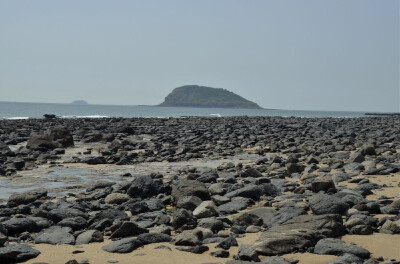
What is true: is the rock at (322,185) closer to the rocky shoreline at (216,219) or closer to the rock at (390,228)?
the rocky shoreline at (216,219)

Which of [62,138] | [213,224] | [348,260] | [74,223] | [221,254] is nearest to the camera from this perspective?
[348,260]

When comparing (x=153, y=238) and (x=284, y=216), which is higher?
(x=284, y=216)

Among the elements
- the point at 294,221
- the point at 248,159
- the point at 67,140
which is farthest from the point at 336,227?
the point at 67,140

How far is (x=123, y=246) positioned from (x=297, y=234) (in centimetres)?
188

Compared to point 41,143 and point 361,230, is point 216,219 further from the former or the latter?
point 41,143

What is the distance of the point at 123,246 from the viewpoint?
195 inches

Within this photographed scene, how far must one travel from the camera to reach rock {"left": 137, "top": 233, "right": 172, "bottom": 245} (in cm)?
521

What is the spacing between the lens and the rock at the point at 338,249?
14.7 feet

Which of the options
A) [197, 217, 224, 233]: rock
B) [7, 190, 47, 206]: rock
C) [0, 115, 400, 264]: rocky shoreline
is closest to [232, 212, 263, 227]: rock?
[0, 115, 400, 264]: rocky shoreline

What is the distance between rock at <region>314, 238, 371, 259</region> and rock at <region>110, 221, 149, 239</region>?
2.18 meters

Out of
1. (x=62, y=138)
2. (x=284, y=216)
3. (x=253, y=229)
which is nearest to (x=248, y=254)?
(x=253, y=229)

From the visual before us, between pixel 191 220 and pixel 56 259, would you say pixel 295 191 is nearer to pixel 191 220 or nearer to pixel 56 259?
pixel 191 220

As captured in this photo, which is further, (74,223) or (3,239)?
(74,223)

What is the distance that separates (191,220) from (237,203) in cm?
126
